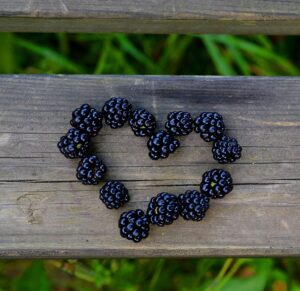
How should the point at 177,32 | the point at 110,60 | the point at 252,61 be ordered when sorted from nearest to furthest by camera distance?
the point at 177,32, the point at 110,60, the point at 252,61

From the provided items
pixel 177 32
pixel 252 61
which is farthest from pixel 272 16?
pixel 252 61

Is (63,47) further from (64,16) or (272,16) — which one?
(272,16)

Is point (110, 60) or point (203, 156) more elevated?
point (203, 156)

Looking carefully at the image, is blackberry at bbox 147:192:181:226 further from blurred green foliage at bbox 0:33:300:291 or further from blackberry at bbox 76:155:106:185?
blurred green foliage at bbox 0:33:300:291

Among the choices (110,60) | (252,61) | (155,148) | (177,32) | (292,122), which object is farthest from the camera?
(252,61)

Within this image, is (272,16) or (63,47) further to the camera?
(63,47)

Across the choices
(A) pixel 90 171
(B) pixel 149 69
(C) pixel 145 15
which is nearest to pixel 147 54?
(B) pixel 149 69

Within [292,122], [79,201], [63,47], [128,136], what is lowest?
[63,47]

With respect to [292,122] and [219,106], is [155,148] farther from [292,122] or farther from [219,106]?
[292,122]
